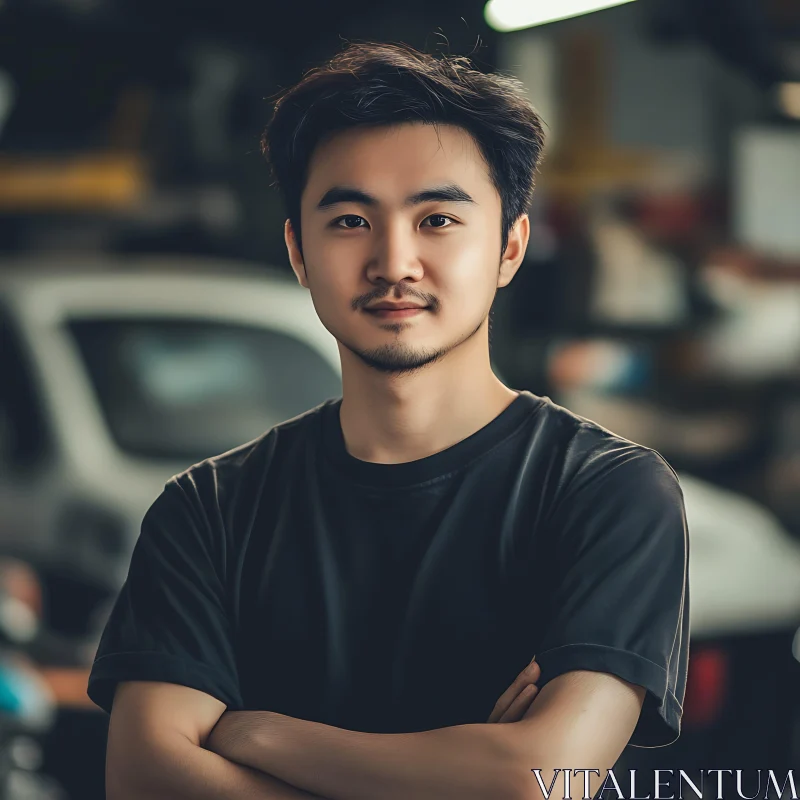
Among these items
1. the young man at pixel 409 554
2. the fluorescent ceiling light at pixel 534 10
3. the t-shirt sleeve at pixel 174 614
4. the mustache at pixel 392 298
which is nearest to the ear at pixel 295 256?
the young man at pixel 409 554

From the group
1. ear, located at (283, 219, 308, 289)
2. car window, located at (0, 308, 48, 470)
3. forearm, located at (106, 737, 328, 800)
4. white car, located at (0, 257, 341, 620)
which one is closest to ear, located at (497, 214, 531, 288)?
ear, located at (283, 219, 308, 289)

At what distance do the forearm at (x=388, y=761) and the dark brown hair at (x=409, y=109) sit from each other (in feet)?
1.63

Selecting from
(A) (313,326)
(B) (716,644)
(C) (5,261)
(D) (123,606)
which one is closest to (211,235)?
(C) (5,261)

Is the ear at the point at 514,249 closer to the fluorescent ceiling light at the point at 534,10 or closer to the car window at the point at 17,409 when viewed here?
the fluorescent ceiling light at the point at 534,10

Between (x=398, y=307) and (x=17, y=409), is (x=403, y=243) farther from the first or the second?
(x=17, y=409)

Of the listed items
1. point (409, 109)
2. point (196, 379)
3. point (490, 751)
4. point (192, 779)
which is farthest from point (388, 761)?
point (196, 379)

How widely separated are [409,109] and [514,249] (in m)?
0.18

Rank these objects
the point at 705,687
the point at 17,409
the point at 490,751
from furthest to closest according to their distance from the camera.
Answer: the point at 17,409 → the point at 705,687 → the point at 490,751

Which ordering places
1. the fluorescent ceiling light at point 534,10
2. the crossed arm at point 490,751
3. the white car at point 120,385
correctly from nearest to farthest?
the crossed arm at point 490,751 → the fluorescent ceiling light at point 534,10 → the white car at point 120,385

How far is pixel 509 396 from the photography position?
1232 mm

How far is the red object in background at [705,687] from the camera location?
2.24 metres

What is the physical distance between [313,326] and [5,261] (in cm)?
87

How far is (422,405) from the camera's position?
3.92 ft

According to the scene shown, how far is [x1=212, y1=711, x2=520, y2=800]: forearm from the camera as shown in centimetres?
107
